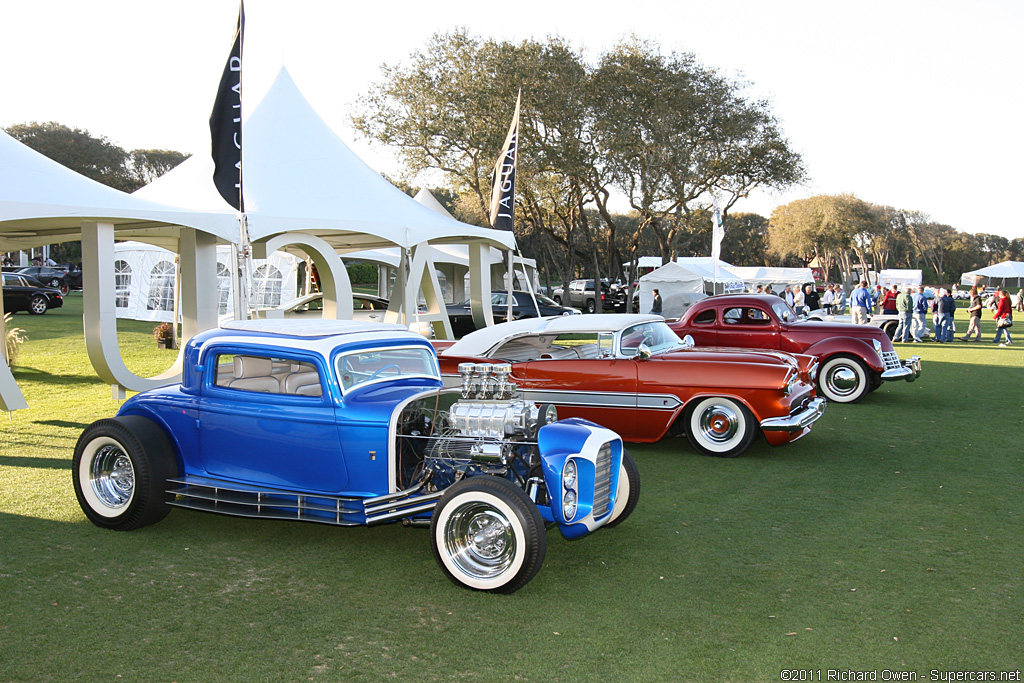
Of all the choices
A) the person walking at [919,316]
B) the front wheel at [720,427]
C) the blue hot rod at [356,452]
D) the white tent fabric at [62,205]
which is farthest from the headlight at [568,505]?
the person walking at [919,316]

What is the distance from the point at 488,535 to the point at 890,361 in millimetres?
9332

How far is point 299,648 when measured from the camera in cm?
378

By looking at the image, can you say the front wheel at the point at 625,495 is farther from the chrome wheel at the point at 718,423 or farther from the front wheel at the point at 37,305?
the front wheel at the point at 37,305

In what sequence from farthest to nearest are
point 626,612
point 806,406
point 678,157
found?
point 678,157 < point 806,406 < point 626,612

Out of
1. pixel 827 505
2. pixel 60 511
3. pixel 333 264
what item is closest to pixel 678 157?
pixel 333 264

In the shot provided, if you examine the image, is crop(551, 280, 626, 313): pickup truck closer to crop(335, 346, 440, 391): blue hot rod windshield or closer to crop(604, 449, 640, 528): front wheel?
crop(335, 346, 440, 391): blue hot rod windshield

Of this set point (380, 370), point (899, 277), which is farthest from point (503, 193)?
point (899, 277)

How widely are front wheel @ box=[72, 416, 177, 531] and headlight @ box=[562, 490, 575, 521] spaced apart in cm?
280

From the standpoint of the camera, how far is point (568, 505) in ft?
15.4

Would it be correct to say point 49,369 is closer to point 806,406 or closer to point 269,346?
point 269,346

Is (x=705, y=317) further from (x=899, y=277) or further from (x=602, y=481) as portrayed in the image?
(x=899, y=277)

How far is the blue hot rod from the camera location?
457 centimetres

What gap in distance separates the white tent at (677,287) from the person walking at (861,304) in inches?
357

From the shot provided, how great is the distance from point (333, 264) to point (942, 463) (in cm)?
1062
